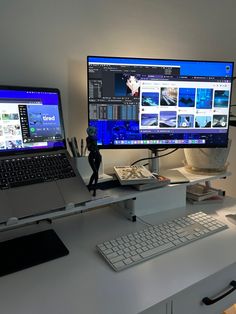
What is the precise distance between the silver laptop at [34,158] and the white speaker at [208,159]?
0.66 m

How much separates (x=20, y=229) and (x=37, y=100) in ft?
1.60

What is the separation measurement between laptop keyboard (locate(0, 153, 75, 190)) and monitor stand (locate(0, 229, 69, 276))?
7.8 inches

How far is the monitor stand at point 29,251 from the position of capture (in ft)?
2.61

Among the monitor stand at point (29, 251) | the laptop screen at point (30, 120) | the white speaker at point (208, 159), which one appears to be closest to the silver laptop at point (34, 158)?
the laptop screen at point (30, 120)

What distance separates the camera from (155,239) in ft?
3.02

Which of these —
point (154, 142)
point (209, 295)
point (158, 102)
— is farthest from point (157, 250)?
point (158, 102)

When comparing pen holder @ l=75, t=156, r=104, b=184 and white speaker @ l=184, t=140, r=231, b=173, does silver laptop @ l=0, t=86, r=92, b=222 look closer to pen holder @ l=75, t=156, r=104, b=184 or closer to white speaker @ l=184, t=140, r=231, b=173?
pen holder @ l=75, t=156, r=104, b=184

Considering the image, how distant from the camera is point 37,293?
69 cm

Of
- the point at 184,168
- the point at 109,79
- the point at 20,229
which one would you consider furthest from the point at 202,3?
the point at 20,229

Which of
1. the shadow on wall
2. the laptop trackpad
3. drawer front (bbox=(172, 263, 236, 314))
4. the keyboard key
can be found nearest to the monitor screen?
the shadow on wall

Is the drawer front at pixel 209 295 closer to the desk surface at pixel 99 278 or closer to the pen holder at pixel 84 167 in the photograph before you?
the desk surface at pixel 99 278

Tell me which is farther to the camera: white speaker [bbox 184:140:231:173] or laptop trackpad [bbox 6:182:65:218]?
white speaker [bbox 184:140:231:173]

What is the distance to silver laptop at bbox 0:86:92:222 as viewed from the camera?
0.86 m

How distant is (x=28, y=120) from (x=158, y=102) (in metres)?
0.54
